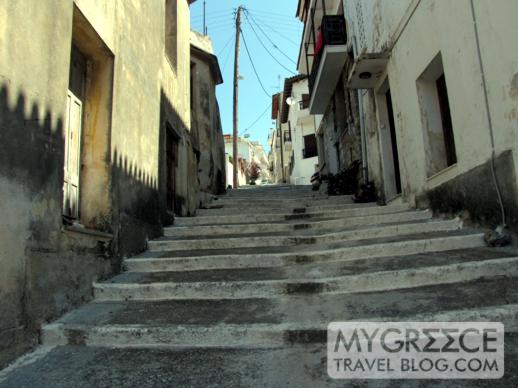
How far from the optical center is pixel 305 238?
5.09 metres

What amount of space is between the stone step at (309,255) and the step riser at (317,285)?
71cm

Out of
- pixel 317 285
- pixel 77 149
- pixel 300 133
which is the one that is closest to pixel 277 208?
pixel 317 285

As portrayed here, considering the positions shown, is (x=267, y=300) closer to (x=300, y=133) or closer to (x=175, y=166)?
(x=175, y=166)

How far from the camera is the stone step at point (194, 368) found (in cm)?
218

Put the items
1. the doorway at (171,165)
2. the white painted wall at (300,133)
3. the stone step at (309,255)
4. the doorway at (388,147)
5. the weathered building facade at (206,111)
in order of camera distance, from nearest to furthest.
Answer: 1. the stone step at (309,255)
2. the doorway at (171,165)
3. the doorway at (388,147)
4. the weathered building facade at (206,111)
5. the white painted wall at (300,133)

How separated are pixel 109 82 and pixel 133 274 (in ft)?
7.08

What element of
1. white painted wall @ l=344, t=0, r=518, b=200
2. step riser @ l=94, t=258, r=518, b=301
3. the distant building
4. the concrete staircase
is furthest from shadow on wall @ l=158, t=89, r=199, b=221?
the distant building

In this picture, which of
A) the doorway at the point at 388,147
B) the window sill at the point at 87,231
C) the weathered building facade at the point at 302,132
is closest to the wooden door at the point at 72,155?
the window sill at the point at 87,231

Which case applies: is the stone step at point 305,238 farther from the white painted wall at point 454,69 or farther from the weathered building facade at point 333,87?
the weathered building facade at point 333,87

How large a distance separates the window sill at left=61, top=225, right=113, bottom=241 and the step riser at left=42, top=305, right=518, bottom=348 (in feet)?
2.60

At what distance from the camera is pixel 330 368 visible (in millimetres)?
2311

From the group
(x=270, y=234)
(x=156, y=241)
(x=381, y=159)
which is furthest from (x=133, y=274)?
(x=381, y=159)

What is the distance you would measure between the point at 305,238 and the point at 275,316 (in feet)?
7.12

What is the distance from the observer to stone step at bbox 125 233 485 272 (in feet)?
13.6
